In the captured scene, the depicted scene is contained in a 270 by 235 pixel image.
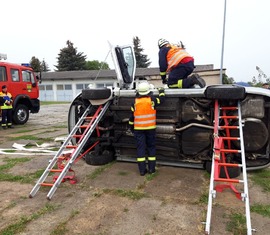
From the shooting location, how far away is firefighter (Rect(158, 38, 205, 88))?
5.13 meters

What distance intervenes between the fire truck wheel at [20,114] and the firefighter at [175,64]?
8.18m

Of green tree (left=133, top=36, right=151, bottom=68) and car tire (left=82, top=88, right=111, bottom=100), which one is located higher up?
green tree (left=133, top=36, right=151, bottom=68)

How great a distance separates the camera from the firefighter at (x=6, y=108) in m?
10.5

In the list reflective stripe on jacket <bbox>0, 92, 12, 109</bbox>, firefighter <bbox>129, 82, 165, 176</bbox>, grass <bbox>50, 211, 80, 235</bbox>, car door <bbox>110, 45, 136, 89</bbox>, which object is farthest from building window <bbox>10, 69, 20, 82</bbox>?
→ grass <bbox>50, 211, 80, 235</bbox>

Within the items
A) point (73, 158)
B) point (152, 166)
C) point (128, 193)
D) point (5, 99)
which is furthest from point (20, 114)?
point (128, 193)

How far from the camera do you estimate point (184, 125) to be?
4871 millimetres

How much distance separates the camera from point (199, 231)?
115 inches

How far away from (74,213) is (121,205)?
0.57 meters

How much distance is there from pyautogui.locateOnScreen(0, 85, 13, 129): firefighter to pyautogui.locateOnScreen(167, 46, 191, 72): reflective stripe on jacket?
7438 millimetres

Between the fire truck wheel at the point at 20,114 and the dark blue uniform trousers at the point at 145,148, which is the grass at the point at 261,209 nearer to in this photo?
the dark blue uniform trousers at the point at 145,148

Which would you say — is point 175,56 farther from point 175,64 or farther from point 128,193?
point 128,193

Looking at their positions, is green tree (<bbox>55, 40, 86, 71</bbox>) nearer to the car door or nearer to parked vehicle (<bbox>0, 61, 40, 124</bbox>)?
parked vehicle (<bbox>0, 61, 40, 124</bbox>)

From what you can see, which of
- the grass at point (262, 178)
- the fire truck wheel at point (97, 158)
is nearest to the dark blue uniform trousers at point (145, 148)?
the fire truck wheel at point (97, 158)

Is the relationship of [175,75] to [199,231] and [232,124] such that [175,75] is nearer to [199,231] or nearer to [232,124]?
[232,124]
